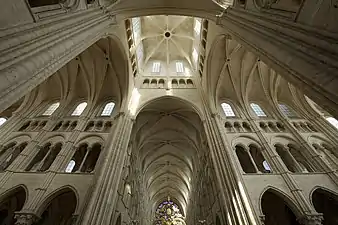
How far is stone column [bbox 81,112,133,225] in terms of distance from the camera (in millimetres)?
9117

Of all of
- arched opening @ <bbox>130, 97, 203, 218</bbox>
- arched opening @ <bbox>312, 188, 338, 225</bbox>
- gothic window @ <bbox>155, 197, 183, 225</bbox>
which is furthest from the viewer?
gothic window @ <bbox>155, 197, 183, 225</bbox>

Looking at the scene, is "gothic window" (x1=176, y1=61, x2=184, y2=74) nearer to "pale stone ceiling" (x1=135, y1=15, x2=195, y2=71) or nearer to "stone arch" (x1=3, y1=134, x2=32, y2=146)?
"pale stone ceiling" (x1=135, y1=15, x2=195, y2=71)

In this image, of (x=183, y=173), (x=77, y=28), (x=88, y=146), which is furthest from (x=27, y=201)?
(x=183, y=173)

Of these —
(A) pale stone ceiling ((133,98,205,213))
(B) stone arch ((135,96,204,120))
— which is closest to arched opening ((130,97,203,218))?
(A) pale stone ceiling ((133,98,205,213))

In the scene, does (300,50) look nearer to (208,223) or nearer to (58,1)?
(58,1)

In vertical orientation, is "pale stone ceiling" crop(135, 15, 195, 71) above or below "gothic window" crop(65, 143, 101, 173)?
above

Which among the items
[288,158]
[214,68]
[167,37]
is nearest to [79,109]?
[214,68]

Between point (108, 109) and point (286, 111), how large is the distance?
625 inches

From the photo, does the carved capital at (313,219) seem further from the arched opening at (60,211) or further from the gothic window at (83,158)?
the arched opening at (60,211)

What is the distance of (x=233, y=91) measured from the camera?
18109 mm

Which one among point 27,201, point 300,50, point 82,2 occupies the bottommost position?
point 27,201

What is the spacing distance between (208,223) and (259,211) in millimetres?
7045

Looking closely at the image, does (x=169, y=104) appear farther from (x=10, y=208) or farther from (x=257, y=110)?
(x=10, y=208)

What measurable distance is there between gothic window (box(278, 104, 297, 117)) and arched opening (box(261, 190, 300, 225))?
7.04 metres
